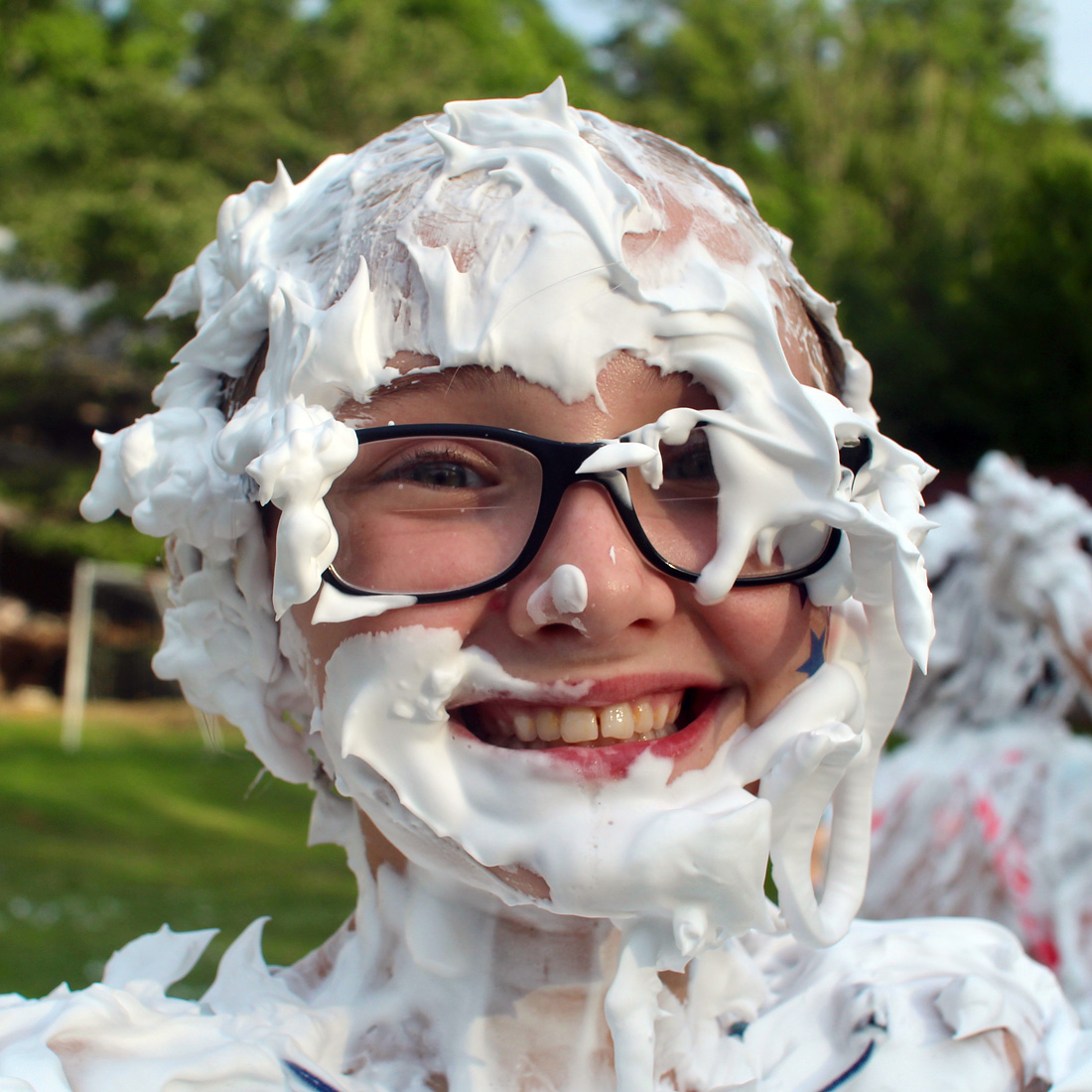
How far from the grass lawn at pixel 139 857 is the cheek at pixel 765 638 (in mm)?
635

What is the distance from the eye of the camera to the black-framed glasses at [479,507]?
1.21 meters

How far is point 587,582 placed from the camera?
3.84ft

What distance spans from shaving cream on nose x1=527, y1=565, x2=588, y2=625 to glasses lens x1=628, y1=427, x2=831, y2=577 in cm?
10

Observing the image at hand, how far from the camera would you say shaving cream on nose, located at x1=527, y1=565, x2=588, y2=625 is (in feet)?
3.79

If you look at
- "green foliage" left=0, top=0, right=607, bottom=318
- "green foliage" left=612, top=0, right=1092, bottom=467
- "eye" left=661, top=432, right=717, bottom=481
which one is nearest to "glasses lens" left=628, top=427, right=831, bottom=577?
"eye" left=661, top=432, right=717, bottom=481

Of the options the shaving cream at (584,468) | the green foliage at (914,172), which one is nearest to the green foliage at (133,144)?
the green foliage at (914,172)

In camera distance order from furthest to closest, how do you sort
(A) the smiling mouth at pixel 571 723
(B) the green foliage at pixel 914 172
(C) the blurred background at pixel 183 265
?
(B) the green foliage at pixel 914 172
(C) the blurred background at pixel 183 265
(A) the smiling mouth at pixel 571 723

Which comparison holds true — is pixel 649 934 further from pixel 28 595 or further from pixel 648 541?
pixel 28 595

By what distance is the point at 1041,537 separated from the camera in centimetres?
324

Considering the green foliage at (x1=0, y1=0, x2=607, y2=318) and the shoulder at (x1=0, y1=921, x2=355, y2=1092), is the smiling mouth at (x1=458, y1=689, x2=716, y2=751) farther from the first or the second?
the green foliage at (x1=0, y1=0, x2=607, y2=318)

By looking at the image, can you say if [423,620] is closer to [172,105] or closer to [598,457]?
[598,457]

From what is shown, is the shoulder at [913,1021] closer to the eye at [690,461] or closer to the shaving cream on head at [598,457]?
the shaving cream on head at [598,457]

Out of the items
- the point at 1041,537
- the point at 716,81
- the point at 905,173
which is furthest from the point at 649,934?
the point at 716,81

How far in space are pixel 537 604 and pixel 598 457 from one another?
150 millimetres
